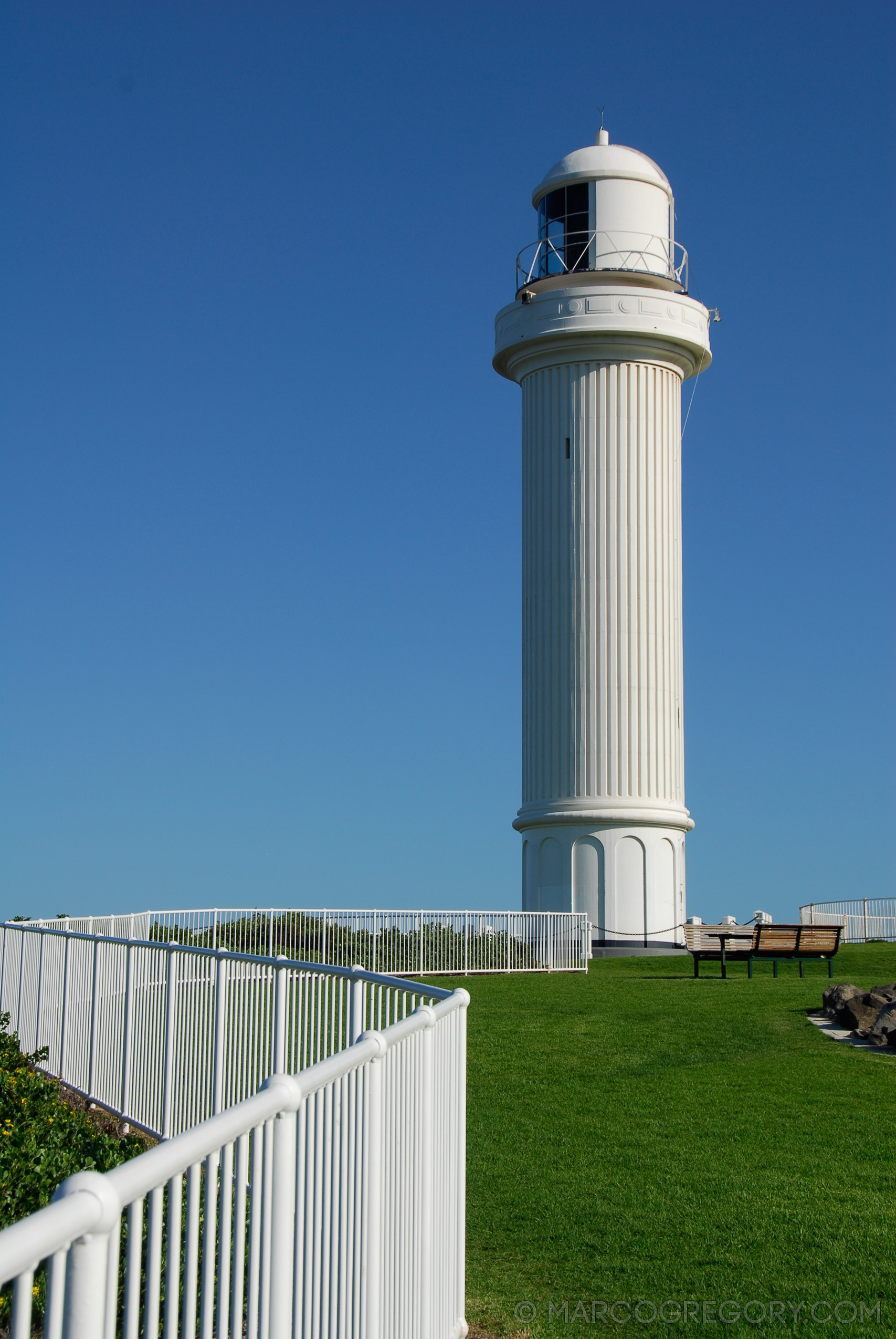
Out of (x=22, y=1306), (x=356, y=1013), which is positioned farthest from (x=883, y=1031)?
(x=22, y=1306)

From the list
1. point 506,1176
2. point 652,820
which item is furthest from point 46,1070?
point 652,820

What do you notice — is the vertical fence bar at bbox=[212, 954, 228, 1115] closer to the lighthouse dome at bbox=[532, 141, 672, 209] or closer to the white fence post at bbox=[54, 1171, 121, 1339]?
the white fence post at bbox=[54, 1171, 121, 1339]

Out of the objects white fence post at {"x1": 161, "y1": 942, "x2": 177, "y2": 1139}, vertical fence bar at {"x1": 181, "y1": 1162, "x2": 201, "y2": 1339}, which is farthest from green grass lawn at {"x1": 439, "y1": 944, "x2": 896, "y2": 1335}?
vertical fence bar at {"x1": 181, "y1": 1162, "x2": 201, "y2": 1339}

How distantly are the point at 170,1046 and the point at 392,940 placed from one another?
1622 cm

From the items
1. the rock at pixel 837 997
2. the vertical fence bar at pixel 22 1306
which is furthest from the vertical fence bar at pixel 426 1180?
the rock at pixel 837 997

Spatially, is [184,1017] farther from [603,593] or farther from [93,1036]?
[603,593]

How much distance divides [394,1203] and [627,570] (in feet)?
105

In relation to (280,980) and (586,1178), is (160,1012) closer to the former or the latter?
(280,980)

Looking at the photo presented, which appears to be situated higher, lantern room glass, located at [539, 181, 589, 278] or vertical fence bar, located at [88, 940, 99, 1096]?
lantern room glass, located at [539, 181, 589, 278]

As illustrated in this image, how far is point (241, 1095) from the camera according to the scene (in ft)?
30.8

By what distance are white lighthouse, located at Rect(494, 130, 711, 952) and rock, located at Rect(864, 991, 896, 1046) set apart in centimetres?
2013

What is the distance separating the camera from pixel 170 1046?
34.6ft

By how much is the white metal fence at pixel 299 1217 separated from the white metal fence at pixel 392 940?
60.7 ft

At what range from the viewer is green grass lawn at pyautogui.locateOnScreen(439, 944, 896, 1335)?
699 centimetres
